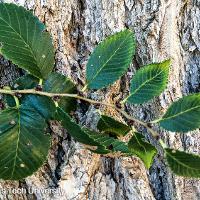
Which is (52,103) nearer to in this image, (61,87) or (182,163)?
(61,87)

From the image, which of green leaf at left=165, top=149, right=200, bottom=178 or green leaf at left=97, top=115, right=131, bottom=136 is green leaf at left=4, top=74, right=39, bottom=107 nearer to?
green leaf at left=97, top=115, right=131, bottom=136

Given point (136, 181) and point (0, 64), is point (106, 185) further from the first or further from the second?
point (0, 64)

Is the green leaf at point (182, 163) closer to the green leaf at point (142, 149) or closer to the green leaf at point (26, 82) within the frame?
the green leaf at point (142, 149)

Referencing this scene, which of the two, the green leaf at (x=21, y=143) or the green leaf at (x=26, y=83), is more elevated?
the green leaf at (x=26, y=83)

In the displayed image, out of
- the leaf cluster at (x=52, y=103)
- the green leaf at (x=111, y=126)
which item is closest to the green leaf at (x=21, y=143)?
the leaf cluster at (x=52, y=103)

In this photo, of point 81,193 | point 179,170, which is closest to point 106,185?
point 81,193

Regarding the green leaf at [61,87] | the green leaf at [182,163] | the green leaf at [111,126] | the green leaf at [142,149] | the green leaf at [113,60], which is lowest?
the green leaf at [182,163]

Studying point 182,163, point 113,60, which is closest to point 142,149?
point 182,163
